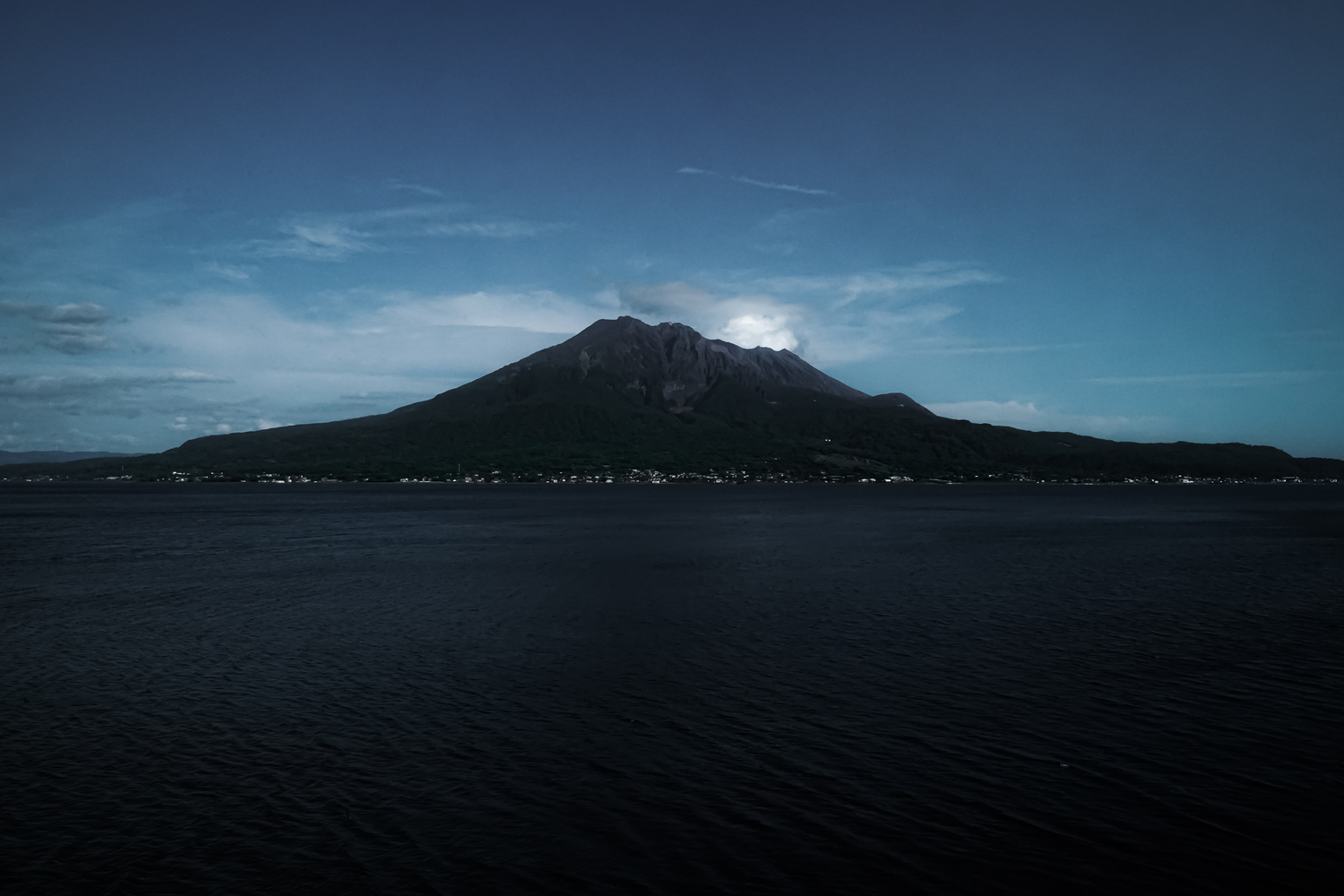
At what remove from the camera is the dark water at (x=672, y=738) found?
20172mm

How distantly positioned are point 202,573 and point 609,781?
68.3 m

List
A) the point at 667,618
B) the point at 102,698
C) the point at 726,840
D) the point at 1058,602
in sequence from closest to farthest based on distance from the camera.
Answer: the point at 726,840 < the point at 102,698 < the point at 667,618 < the point at 1058,602

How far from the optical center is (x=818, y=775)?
2558 centimetres

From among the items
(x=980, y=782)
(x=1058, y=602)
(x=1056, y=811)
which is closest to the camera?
(x=1056, y=811)

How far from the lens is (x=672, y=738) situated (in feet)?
95.9

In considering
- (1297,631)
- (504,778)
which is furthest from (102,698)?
(1297,631)

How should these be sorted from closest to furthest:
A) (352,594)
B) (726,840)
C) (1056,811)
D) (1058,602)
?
(726,840) → (1056,811) → (1058,602) → (352,594)

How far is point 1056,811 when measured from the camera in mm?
22812

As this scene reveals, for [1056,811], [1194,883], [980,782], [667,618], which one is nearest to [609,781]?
[980,782]

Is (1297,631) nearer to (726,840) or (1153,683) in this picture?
(1153,683)

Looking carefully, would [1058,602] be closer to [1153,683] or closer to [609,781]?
[1153,683]

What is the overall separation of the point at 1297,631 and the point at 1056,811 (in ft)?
120

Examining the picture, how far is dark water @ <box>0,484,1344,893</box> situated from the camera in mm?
20172

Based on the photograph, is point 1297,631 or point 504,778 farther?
point 1297,631
